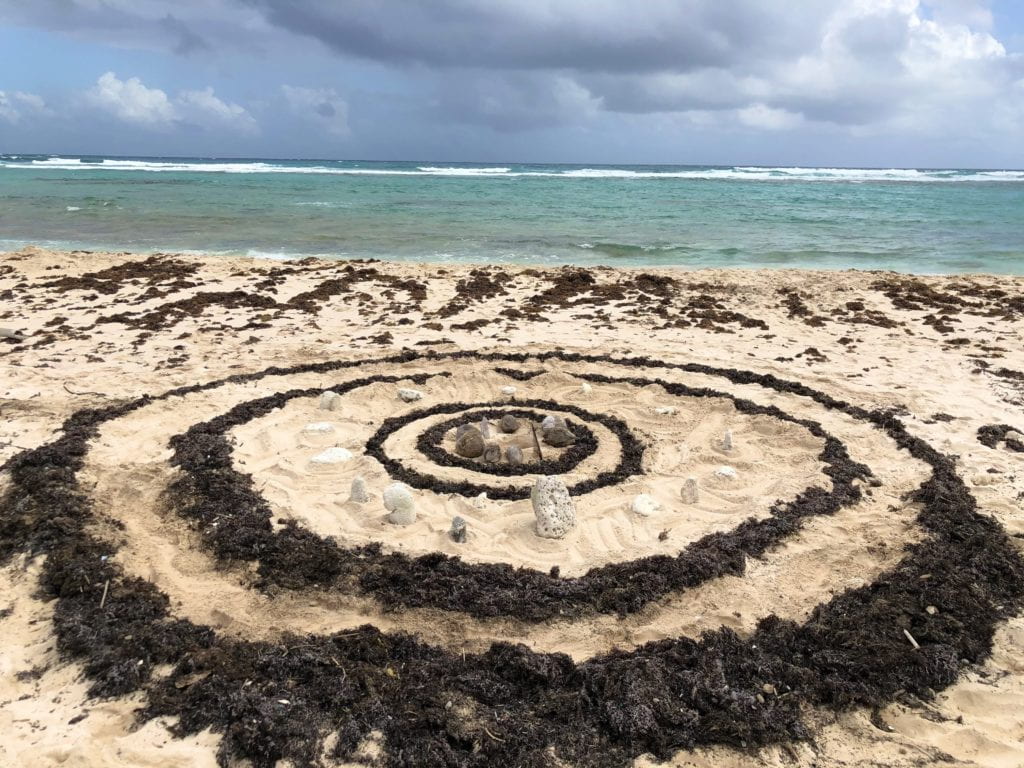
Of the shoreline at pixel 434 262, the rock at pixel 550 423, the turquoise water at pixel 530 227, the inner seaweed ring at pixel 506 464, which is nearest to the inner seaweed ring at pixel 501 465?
the inner seaweed ring at pixel 506 464

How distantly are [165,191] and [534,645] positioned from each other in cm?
4048

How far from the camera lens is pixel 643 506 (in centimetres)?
489

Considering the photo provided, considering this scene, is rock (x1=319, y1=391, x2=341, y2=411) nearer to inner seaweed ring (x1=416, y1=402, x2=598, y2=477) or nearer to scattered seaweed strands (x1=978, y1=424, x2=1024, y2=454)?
inner seaweed ring (x1=416, y1=402, x2=598, y2=477)

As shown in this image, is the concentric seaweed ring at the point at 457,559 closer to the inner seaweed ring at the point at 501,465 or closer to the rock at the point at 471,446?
the inner seaweed ring at the point at 501,465

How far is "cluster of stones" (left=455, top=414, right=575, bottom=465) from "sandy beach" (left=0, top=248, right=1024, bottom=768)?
0.44ft

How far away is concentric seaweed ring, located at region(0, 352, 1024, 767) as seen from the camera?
2.85 metres

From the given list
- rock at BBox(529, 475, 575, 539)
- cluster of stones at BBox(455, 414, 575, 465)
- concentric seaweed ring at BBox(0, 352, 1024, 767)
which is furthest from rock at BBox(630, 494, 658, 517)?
cluster of stones at BBox(455, 414, 575, 465)

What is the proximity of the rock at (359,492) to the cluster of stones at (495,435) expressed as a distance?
1137 mm

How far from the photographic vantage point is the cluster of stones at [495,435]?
18.9ft

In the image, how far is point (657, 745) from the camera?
2832 millimetres

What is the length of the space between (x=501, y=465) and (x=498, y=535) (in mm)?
1155

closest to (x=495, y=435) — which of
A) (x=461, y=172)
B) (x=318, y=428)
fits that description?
(x=318, y=428)

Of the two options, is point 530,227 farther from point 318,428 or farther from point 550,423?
point 318,428

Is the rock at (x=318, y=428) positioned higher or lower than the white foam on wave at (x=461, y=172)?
lower
